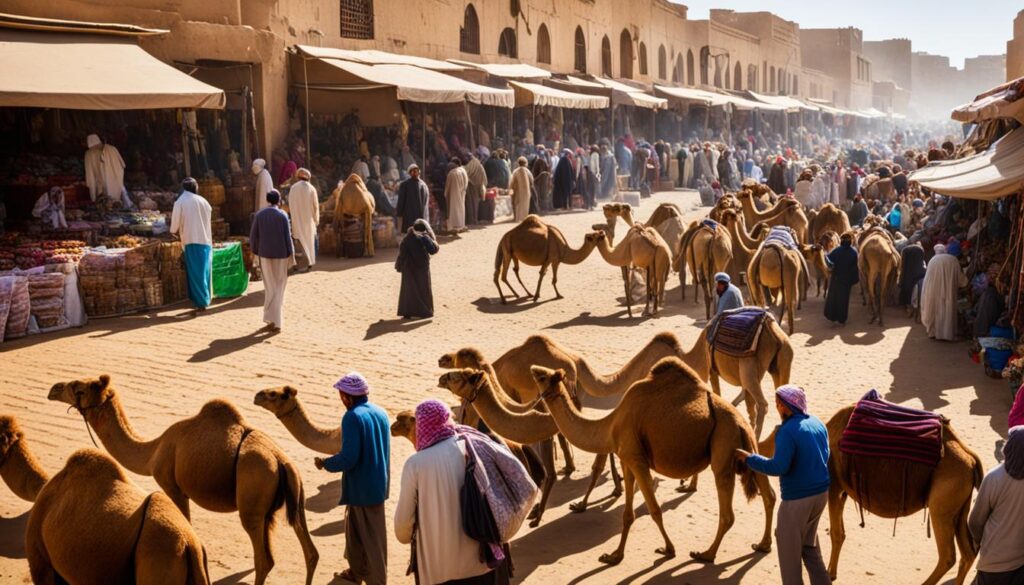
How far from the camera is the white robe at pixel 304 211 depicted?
1577 cm

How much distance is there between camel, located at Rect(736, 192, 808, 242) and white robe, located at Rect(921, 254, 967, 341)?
3.48m

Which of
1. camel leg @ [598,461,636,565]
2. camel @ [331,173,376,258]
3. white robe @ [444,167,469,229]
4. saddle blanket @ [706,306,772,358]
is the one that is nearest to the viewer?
camel leg @ [598,461,636,565]

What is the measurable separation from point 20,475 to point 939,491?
16.7 ft

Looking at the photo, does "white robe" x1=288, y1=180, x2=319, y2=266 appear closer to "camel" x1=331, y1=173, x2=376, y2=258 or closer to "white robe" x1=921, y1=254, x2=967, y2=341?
"camel" x1=331, y1=173, x2=376, y2=258

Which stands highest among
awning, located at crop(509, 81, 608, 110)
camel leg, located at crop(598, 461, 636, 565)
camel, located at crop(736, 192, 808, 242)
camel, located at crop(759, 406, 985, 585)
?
awning, located at crop(509, 81, 608, 110)

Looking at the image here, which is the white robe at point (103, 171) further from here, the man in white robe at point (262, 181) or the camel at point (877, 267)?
the camel at point (877, 267)

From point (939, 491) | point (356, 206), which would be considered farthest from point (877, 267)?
point (939, 491)

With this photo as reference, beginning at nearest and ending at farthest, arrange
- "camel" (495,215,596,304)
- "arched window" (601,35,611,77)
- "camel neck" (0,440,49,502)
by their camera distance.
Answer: "camel neck" (0,440,49,502)
"camel" (495,215,596,304)
"arched window" (601,35,611,77)

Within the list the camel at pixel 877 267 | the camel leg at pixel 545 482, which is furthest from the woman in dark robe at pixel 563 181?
the camel leg at pixel 545 482

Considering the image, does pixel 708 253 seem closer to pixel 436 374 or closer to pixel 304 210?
pixel 436 374

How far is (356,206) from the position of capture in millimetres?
17359

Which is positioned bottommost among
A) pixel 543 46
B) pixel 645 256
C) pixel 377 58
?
pixel 645 256

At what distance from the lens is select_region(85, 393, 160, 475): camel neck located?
641 cm

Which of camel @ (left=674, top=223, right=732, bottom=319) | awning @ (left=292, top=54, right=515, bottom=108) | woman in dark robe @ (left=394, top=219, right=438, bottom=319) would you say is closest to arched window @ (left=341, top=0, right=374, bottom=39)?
awning @ (left=292, top=54, right=515, bottom=108)
